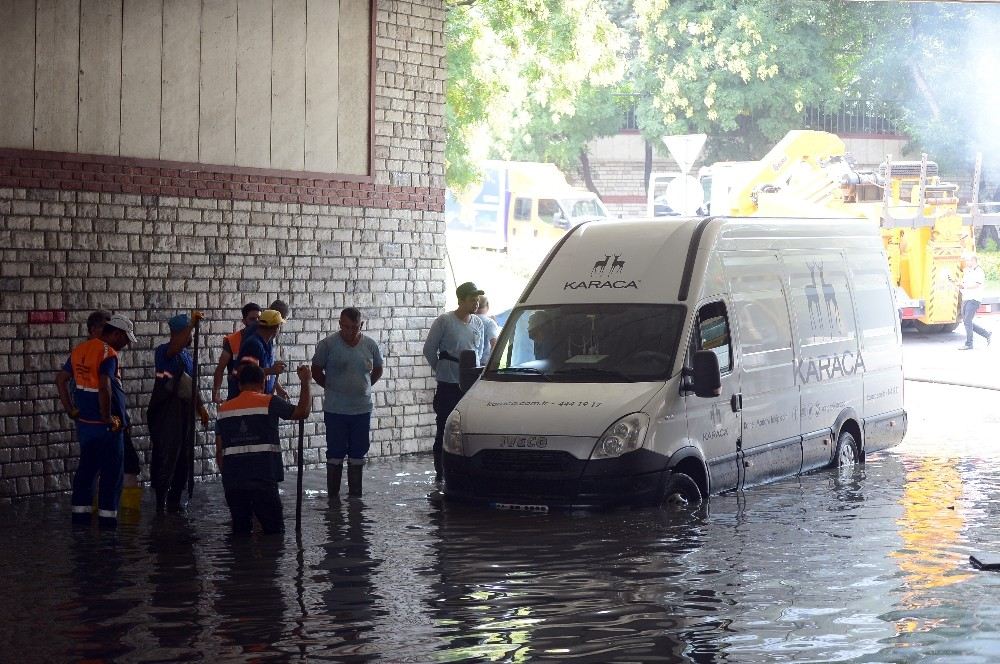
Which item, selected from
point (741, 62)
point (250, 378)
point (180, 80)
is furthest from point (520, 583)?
point (741, 62)

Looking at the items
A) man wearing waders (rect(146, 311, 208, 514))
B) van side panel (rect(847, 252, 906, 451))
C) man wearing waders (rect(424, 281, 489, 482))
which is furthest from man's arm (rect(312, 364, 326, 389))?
van side panel (rect(847, 252, 906, 451))

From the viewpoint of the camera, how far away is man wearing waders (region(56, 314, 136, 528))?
12094 mm

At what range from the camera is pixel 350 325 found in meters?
13.9

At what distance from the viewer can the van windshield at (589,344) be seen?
12648mm

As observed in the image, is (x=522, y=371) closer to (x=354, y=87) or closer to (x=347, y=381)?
(x=347, y=381)

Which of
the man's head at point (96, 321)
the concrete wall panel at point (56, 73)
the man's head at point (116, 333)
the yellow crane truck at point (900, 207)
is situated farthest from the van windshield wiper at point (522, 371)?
the yellow crane truck at point (900, 207)

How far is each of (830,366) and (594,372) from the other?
3.39m

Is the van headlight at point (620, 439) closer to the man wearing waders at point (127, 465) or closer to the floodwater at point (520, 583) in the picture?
the floodwater at point (520, 583)

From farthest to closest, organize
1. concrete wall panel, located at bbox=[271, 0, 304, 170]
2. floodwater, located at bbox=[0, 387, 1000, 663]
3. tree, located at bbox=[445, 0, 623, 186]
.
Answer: tree, located at bbox=[445, 0, 623, 186] < concrete wall panel, located at bbox=[271, 0, 304, 170] < floodwater, located at bbox=[0, 387, 1000, 663]

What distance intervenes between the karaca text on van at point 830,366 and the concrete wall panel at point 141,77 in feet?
21.1

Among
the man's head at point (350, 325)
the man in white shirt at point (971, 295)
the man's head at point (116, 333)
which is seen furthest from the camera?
the man in white shirt at point (971, 295)

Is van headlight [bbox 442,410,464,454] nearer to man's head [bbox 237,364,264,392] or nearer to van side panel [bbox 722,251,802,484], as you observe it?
man's head [bbox 237,364,264,392]

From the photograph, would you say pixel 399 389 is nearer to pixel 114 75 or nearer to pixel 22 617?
pixel 114 75

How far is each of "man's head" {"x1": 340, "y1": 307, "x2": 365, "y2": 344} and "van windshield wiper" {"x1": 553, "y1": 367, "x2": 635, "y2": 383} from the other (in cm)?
205
